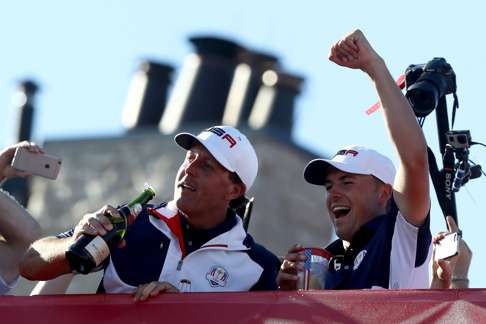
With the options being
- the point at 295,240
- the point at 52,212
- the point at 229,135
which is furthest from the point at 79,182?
the point at 229,135

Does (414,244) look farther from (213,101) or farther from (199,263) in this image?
(213,101)

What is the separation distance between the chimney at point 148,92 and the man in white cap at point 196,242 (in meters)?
26.7

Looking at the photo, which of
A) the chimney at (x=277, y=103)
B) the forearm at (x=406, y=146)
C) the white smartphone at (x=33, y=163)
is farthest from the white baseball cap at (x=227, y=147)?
the chimney at (x=277, y=103)

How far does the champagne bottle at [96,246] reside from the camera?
10812 millimetres

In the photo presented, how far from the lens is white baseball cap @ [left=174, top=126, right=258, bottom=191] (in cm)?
1170

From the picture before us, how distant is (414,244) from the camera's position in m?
11.1

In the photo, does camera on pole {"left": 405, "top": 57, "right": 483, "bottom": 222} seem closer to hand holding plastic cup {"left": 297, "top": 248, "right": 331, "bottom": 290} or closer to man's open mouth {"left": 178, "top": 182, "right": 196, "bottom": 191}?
hand holding plastic cup {"left": 297, "top": 248, "right": 331, "bottom": 290}

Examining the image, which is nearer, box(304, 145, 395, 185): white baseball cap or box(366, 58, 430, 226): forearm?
box(366, 58, 430, 226): forearm

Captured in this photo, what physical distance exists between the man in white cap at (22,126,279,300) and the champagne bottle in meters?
0.04

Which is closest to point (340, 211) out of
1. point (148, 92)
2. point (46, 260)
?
point (46, 260)

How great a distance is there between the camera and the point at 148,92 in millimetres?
38781

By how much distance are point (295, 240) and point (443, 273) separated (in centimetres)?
2230

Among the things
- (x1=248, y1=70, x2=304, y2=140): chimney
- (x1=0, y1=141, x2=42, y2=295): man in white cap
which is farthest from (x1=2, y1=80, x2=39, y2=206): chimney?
(x1=0, y1=141, x2=42, y2=295): man in white cap

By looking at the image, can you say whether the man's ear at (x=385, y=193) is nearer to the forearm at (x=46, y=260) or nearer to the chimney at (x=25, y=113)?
the forearm at (x=46, y=260)
